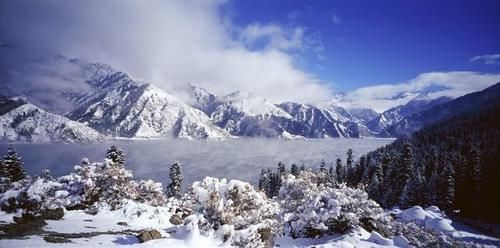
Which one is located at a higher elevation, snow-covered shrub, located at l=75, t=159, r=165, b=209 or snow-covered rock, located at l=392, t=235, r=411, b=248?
snow-covered shrub, located at l=75, t=159, r=165, b=209

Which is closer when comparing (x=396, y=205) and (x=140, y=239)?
(x=140, y=239)

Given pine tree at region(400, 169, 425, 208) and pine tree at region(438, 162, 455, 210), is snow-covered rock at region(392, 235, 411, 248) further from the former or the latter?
pine tree at region(400, 169, 425, 208)

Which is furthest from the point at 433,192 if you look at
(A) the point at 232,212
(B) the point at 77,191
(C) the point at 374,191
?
(B) the point at 77,191

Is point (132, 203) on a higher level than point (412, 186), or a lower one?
higher

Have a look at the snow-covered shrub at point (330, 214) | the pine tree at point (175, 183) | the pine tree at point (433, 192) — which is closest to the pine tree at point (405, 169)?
the pine tree at point (433, 192)

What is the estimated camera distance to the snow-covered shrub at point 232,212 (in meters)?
18.5

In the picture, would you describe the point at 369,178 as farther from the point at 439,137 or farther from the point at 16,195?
the point at 16,195

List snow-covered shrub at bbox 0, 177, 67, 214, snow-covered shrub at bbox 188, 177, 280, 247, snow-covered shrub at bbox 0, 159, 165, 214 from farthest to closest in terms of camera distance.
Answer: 1. snow-covered shrub at bbox 0, 159, 165, 214
2. snow-covered shrub at bbox 0, 177, 67, 214
3. snow-covered shrub at bbox 188, 177, 280, 247

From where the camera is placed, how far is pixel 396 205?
251 ft

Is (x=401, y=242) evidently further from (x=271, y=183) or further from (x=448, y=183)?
(x=271, y=183)

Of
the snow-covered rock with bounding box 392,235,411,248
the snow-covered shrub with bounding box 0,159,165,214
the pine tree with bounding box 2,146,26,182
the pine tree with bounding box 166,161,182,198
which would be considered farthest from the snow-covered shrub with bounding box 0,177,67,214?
the pine tree with bounding box 166,161,182,198

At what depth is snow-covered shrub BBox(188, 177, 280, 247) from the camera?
18531 mm

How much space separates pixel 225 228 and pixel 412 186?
65.6m

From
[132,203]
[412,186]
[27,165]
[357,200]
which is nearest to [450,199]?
[412,186]
